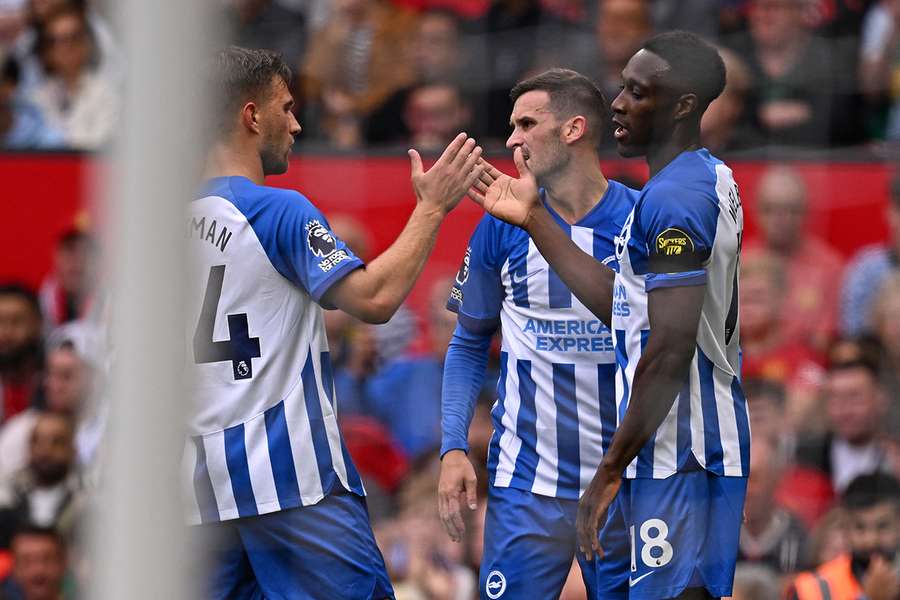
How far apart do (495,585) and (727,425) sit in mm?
830

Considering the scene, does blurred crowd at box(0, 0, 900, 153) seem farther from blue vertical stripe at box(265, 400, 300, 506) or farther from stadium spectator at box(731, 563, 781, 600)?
blue vertical stripe at box(265, 400, 300, 506)

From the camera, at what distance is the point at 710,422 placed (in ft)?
9.73

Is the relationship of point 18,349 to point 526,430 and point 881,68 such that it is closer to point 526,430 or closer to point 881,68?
point 526,430

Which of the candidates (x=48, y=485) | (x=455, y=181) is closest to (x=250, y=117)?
(x=455, y=181)

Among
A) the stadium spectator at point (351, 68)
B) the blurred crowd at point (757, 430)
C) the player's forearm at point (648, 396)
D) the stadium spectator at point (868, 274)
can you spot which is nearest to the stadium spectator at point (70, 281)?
the blurred crowd at point (757, 430)

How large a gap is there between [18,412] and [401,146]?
1754 mm

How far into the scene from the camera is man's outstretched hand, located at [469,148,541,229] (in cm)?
306

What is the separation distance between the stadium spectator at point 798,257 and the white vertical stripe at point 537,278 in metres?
1.41

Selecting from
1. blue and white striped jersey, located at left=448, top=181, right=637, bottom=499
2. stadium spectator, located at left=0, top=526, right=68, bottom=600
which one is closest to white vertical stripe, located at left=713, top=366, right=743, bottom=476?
blue and white striped jersey, located at left=448, top=181, right=637, bottom=499

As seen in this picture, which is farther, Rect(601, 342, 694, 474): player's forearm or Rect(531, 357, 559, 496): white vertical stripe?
Rect(531, 357, 559, 496): white vertical stripe

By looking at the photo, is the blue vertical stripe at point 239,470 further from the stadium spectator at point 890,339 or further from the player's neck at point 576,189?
the stadium spectator at point 890,339

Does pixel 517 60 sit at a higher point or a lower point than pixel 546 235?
higher

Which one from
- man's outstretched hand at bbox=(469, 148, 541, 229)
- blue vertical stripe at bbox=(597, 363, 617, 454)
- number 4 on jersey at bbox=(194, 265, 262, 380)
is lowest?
blue vertical stripe at bbox=(597, 363, 617, 454)

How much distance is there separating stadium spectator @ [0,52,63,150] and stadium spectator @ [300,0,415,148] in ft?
3.81
